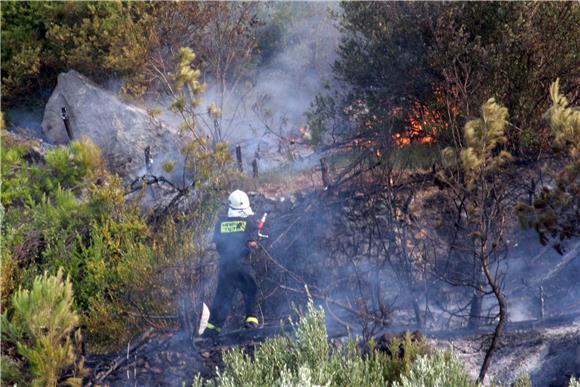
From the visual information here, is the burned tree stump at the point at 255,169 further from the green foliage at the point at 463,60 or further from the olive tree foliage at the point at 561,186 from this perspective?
the olive tree foliage at the point at 561,186

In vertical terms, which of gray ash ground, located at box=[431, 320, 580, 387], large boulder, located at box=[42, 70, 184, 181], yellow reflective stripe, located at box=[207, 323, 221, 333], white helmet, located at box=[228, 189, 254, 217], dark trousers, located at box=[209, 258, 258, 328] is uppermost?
large boulder, located at box=[42, 70, 184, 181]

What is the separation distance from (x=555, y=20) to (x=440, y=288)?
3811 millimetres

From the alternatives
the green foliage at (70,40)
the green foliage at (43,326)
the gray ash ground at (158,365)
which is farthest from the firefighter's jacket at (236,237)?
the green foliage at (70,40)

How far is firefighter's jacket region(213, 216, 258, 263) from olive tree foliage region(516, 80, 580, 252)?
3023mm

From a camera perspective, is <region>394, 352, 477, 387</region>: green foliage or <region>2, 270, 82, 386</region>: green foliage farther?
<region>2, 270, 82, 386</region>: green foliage

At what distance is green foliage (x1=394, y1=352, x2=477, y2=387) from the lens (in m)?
5.44

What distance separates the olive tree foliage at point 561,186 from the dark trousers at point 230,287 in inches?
126

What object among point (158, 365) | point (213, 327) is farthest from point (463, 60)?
point (158, 365)

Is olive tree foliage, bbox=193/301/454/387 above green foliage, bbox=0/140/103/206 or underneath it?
underneath

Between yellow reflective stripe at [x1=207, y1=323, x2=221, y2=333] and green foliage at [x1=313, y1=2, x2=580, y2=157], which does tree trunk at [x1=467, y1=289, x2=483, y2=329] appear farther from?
yellow reflective stripe at [x1=207, y1=323, x2=221, y2=333]

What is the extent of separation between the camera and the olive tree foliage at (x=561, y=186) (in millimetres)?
5668

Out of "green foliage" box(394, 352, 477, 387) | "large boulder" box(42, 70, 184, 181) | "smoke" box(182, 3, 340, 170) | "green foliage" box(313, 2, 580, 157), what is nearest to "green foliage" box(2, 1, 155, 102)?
"large boulder" box(42, 70, 184, 181)

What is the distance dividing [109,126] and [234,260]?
20.3 feet

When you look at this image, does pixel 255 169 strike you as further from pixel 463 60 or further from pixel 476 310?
pixel 476 310
